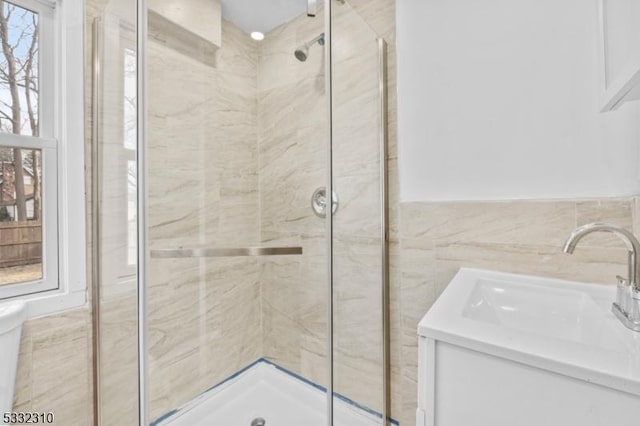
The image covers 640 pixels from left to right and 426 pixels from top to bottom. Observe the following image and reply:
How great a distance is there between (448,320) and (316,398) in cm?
86

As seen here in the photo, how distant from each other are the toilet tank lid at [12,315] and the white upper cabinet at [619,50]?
1.66 metres

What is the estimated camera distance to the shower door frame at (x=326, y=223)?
35.4 inches

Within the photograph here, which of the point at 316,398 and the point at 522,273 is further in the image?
the point at 316,398

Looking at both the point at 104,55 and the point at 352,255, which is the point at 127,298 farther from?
the point at 104,55

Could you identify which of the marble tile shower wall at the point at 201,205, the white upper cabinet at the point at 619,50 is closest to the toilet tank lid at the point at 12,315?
the marble tile shower wall at the point at 201,205

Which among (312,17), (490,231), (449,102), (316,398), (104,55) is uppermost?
(312,17)

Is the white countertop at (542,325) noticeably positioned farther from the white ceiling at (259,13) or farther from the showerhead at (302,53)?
the white ceiling at (259,13)

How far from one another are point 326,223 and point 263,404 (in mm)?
943

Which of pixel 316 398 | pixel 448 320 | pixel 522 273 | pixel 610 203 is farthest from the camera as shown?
pixel 316 398

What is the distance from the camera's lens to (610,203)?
817 millimetres

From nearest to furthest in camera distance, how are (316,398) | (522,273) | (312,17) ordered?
(522,273) → (312,17) → (316,398)

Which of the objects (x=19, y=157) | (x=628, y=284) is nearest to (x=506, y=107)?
(x=628, y=284)

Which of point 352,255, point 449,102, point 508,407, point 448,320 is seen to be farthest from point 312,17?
point 508,407

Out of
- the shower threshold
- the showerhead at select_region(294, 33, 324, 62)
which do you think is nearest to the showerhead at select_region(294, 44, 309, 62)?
the showerhead at select_region(294, 33, 324, 62)
